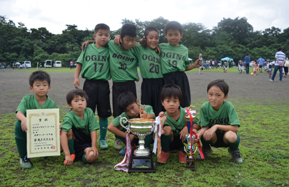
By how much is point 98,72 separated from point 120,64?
1.29 ft

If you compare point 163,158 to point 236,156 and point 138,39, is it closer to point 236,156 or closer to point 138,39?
point 236,156

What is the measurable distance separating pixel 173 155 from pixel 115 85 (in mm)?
1489

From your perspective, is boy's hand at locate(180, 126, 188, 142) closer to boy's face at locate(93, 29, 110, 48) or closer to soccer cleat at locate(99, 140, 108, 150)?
soccer cleat at locate(99, 140, 108, 150)

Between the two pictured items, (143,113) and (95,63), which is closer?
(143,113)

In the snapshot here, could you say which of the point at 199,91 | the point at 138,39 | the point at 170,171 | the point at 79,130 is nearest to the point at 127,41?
the point at 79,130

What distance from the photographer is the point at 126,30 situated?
11.8 ft

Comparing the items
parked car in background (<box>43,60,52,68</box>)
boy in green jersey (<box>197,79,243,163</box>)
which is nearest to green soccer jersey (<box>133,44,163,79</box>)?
boy in green jersey (<box>197,79,243,163</box>)

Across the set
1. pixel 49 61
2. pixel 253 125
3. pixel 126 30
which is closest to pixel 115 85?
pixel 126 30

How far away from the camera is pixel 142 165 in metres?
2.86

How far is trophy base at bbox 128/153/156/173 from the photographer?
9.11 feet

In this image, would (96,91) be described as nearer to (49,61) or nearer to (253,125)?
(253,125)

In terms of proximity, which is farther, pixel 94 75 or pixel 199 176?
pixel 94 75

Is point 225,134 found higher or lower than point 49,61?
lower

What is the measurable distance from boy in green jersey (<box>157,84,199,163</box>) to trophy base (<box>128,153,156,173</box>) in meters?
0.24
